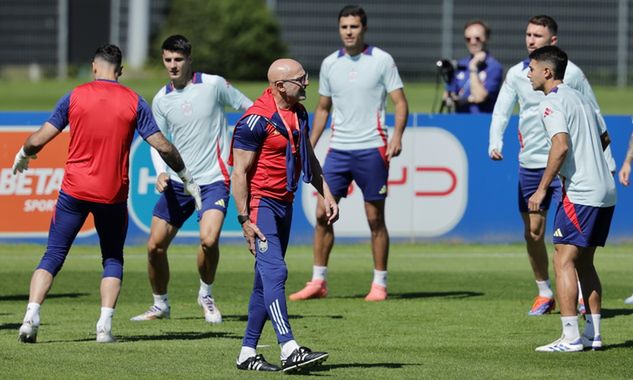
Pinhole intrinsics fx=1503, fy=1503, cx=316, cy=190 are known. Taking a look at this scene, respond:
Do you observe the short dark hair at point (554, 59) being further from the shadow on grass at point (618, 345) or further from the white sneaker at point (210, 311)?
the white sneaker at point (210, 311)

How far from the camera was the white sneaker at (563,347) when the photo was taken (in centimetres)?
1003

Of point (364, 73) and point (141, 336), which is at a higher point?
point (364, 73)

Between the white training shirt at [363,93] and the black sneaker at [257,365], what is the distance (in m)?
4.57

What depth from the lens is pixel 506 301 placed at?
13.0 metres

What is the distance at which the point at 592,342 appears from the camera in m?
10.2

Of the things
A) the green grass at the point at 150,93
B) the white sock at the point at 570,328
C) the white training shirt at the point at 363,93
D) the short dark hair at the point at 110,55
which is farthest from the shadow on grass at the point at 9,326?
the green grass at the point at 150,93

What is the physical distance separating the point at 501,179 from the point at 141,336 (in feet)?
26.5

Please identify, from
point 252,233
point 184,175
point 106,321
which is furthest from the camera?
point 184,175

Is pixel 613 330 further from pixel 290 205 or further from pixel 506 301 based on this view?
pixel 290 205

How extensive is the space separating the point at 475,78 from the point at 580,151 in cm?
756

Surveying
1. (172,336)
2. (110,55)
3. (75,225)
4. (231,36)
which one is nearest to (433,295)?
(172,336)

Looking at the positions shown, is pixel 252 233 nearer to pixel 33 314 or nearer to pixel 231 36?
pixel 33 314

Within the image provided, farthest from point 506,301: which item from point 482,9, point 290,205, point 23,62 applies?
point 23,62

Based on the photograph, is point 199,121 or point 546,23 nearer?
point 199,121
